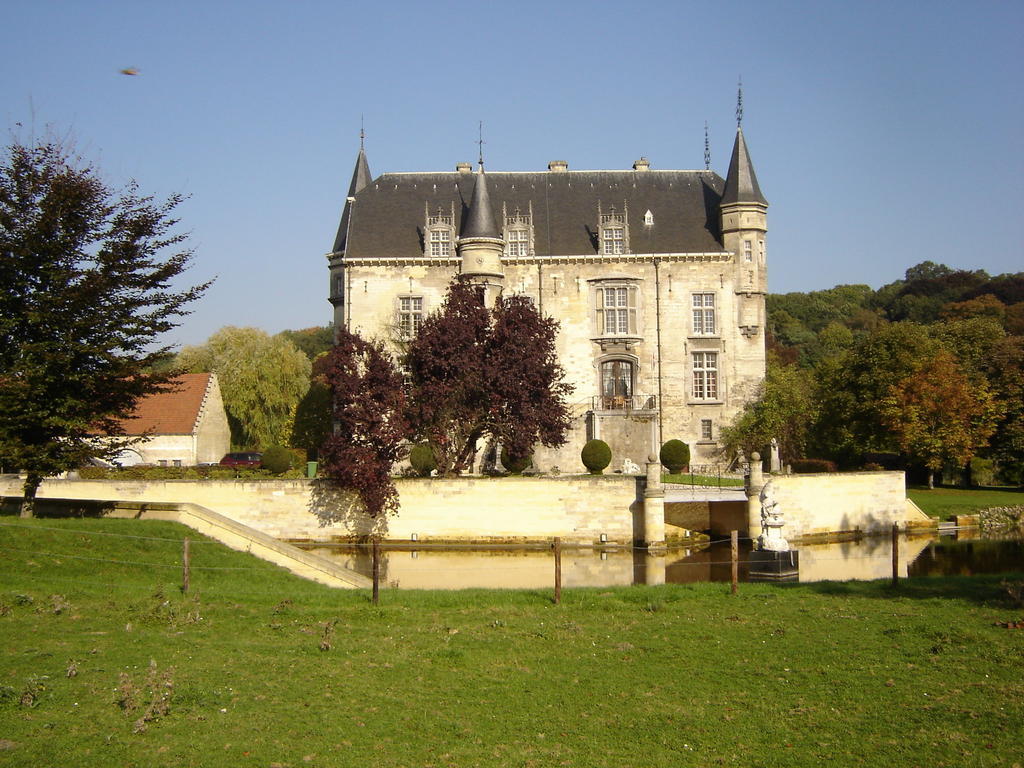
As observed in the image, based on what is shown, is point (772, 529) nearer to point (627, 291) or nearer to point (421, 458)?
point (421, 458)

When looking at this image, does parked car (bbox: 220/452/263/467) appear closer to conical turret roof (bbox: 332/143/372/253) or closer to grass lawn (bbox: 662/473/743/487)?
conical turret roof (bbox: 332/143/372/253)

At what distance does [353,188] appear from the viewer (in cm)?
4453

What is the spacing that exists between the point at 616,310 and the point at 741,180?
24.1ft

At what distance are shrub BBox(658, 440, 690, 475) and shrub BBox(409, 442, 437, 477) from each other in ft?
34.8

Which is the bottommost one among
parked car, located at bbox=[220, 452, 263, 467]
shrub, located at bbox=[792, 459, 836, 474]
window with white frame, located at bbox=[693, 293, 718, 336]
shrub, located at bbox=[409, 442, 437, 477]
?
shrub, located at bbox=[792, 459, 836, 474]

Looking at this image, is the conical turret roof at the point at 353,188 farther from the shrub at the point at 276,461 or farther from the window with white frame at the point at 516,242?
the shrub at the point at 276,461

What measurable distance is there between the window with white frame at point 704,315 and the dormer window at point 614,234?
3664mm

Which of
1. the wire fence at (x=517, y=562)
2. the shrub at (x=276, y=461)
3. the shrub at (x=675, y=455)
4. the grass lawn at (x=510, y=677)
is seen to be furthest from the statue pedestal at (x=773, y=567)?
the shrub at (x=276, y=461)

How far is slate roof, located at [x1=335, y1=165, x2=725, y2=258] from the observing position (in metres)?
41.9

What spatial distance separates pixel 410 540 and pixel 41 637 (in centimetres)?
1765

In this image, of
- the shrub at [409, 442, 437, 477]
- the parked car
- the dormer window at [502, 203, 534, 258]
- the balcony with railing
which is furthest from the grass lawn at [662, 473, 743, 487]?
the parked car

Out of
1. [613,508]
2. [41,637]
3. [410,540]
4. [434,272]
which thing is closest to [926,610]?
[41,637]

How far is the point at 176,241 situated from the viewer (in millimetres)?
21266

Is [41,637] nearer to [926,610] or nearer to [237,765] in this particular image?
[237,765]
